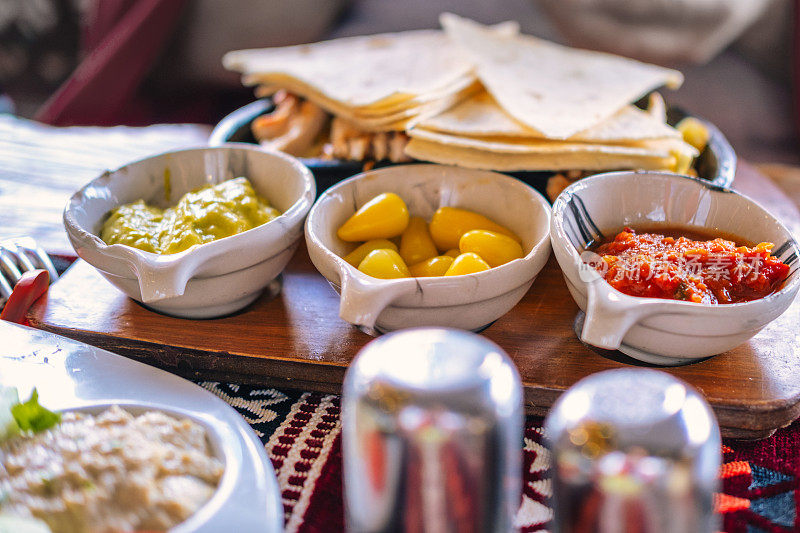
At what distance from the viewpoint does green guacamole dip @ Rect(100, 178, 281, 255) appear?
1.10 metres

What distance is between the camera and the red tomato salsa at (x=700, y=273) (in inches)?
37.5

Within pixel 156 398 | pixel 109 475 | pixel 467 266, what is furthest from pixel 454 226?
pixel 109 475

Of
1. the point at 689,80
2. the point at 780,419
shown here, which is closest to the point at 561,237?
the point at 780,419

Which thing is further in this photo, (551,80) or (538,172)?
(551,80)

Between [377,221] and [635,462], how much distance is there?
0.70 meters

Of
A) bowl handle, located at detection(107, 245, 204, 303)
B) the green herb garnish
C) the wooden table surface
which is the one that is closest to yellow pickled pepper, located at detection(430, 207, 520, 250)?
bowl handle, located at detection(107, 245, 204, 303)

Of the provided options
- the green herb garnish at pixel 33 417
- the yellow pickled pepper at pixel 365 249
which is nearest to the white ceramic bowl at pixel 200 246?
the yellow pickled pepper at pixel 365 249

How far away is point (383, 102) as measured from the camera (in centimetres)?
148

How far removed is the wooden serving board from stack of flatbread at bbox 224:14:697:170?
11.4 inches

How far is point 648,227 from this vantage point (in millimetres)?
1170

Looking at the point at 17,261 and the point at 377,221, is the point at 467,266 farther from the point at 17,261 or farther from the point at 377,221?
the point at 17,261

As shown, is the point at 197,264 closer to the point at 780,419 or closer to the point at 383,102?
the point at 383,102

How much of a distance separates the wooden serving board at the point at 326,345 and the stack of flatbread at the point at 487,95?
0.95ft

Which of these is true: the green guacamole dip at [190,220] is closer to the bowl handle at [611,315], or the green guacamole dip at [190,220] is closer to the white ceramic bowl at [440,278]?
the white ceramic bowl at [440,278]
